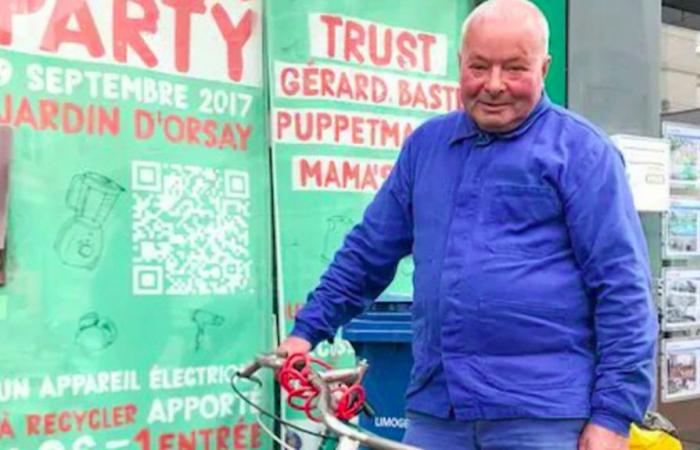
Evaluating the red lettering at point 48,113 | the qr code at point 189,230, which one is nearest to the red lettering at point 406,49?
the qr code at point 189,230

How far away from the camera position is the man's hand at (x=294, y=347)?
2619mm

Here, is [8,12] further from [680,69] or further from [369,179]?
[680,69]

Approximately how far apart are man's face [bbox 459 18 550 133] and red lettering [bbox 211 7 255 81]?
6.92ft

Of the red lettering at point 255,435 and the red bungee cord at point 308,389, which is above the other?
the red bungee cord at point 308,389

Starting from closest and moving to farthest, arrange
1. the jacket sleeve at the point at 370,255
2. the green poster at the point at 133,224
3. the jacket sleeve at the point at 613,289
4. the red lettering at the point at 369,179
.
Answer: the jacket sleeve at the point at 613,289
the jacket sleeve at the point at 370,255
the green poster at the point at 133,224
the red lettering at the point at 369,179

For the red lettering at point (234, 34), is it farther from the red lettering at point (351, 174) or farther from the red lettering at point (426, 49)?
the red lettering at point (426, 49)

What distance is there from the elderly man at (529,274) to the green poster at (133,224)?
5.50 feet

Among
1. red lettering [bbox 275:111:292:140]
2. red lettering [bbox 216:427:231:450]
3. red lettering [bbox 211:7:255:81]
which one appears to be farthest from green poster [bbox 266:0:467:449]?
red lettering [bbox 216:427:231:450]

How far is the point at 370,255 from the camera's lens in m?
2.87

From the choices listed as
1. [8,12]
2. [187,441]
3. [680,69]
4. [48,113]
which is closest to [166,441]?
[187,441]

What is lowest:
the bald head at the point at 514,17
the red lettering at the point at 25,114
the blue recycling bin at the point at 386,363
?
the blue recycling bin at the point at 386,363

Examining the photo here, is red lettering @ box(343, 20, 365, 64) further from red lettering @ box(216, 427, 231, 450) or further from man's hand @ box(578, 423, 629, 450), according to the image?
man's hand @ box(578, 423, 629, 450)

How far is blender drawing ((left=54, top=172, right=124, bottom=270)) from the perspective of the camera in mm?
4051

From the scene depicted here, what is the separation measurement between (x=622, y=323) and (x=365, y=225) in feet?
2.56
